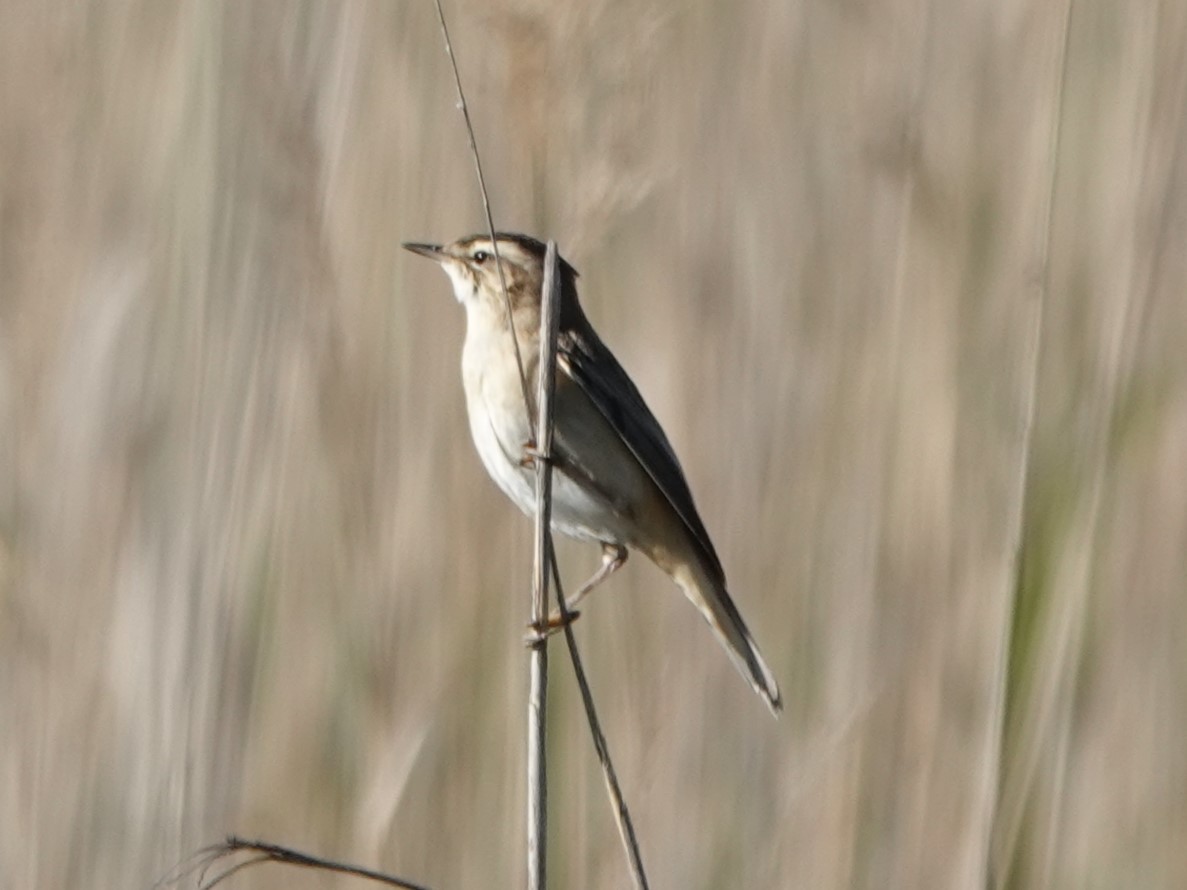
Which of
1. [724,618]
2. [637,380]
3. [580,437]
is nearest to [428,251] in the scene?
[580,437]

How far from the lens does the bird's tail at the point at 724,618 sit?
2.64m

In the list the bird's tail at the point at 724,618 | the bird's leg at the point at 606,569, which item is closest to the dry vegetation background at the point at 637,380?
the bird's leg at the point at 606,569

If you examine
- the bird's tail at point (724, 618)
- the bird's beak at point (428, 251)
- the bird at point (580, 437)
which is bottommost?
the bird's tail at point (724, 618)

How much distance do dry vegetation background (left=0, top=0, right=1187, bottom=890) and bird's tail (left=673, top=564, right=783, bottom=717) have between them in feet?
0.70

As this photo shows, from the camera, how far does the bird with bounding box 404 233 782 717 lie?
2545mm

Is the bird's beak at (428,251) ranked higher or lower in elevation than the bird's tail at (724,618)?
higher

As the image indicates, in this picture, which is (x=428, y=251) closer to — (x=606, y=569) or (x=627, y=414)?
(x=627, y=414)

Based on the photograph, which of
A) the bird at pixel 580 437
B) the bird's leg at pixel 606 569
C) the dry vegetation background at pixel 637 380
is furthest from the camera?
the bird's leg at pixel 606 569

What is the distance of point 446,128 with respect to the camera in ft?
9.78

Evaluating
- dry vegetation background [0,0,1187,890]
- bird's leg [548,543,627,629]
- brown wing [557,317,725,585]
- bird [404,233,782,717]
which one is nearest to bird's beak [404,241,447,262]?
bird [404,233,782,717]

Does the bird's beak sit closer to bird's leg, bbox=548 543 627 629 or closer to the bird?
the bird

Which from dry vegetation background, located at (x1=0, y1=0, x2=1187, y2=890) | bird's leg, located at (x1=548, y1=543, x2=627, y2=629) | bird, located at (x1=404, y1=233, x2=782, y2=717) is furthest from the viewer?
bird's leg, located at (x1=548, y1=543, x2=627, y2=629)

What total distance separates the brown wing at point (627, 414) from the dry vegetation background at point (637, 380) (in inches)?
5.9

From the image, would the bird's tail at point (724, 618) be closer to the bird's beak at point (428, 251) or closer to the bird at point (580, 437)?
the bird at point (580, 437)
